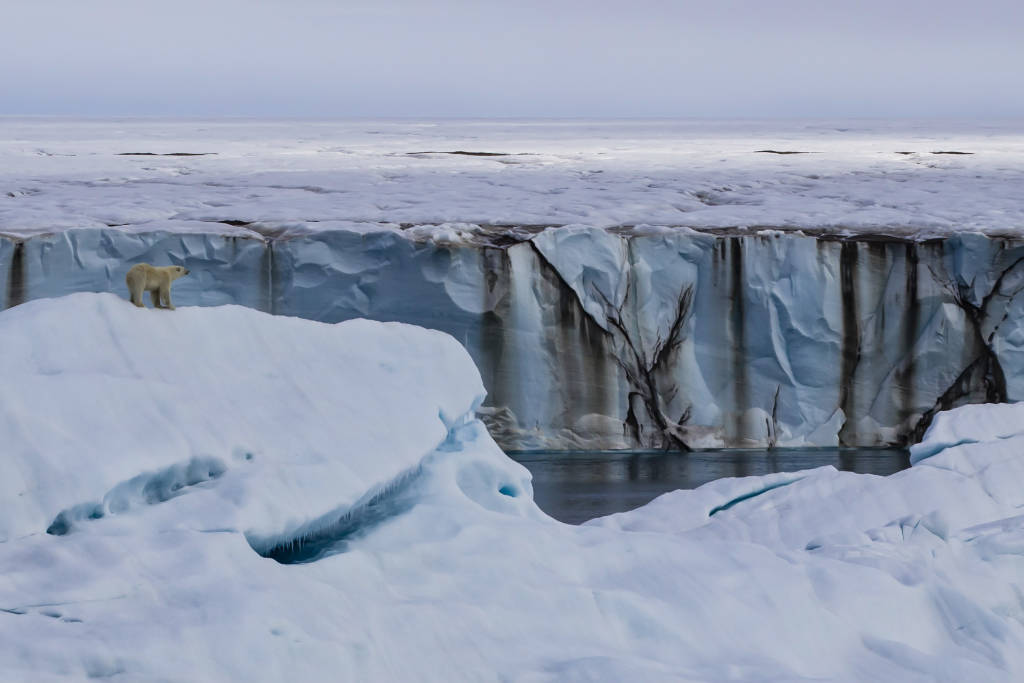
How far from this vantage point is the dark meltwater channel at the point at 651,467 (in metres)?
6.88

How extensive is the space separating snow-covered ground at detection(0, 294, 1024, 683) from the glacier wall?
313 cm

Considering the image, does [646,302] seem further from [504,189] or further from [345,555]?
[345,555]

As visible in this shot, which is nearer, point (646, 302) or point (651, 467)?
point (651, 467)

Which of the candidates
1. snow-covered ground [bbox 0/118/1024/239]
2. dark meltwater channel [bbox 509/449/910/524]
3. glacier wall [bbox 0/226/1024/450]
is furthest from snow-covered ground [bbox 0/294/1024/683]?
snow-covered ground [bbox 0/118/1024/239]

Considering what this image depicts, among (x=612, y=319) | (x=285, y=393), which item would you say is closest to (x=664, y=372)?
(x=612, y=319)

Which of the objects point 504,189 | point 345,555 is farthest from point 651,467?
point 345,555

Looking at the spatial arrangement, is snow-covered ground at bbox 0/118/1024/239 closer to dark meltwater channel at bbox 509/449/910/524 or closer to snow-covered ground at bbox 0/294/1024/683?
dark meltwater channel at bbox 509/449/910/524

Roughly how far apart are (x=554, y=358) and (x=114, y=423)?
4.55m

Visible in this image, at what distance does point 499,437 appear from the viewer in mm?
7266

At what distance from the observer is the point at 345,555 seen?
9.88ft

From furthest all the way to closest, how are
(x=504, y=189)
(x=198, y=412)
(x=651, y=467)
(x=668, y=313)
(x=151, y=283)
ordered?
(x=504, y=189)
(x=668, y=313)
(x=651, y=467)
(x=151, y=283)
(x=198, y=412)

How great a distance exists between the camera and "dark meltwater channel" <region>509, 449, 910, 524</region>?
6.88 metres

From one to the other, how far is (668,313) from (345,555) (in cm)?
481

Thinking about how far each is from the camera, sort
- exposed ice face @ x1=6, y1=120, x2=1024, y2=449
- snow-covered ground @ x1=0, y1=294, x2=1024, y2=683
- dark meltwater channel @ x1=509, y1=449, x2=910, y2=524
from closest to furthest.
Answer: snow-covered ground @ x1=0, y1=294, x2=1024, y2=683, dark meltwater channel @ x1=509, y1=449, x2=910, y2=524, exposed ice face @ x1=6, y1=120, x2=1024, y2=449
